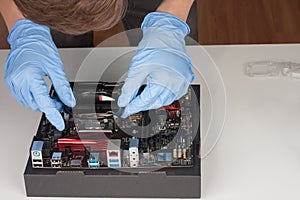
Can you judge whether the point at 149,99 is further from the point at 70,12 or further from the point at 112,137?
the point at 70,12

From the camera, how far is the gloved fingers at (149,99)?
1.41m

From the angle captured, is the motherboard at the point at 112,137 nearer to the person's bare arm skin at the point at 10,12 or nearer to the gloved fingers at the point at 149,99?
the gloved fingers at the point at 149,99

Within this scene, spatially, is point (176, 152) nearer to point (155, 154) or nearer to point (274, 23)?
point (155, 154)

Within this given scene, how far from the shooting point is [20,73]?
1.46m

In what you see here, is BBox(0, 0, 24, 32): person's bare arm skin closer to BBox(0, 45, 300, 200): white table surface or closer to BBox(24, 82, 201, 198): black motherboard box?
BBox(0, 45, 300, 200): white table surface

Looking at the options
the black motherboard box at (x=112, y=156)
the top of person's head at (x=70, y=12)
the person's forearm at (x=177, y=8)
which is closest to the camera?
the top of person's head at (x=70, y=12)

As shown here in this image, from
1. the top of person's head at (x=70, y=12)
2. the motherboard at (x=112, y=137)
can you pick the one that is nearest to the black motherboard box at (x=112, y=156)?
the motherboard at (x=112, y=137)

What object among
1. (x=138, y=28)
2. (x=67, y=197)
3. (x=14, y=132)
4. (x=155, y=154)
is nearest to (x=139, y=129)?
(x=155, y=154)

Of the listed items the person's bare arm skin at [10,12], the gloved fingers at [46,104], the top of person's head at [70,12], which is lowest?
the gloved fingers at [46,104]

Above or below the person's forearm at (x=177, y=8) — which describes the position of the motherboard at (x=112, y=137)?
below

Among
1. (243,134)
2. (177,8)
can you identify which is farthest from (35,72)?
(243,134)

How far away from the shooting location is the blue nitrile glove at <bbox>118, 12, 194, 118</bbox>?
141 cm

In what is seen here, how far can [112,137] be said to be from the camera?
1404 millimetres

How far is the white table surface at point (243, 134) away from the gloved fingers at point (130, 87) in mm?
245
